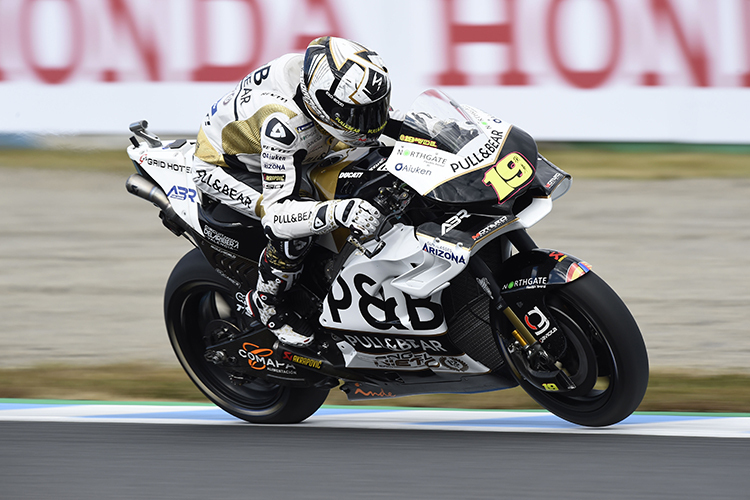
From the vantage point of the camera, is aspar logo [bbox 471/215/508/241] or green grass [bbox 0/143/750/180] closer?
aspar logo [bbox 471/215/508/241]

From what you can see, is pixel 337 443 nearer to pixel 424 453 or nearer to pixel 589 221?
pixel 424 453

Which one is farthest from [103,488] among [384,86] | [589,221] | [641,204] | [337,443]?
[641,204]

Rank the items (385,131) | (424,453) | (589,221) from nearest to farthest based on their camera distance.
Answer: (424,453) → (385,131) → (589,221)

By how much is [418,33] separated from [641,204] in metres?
2.30

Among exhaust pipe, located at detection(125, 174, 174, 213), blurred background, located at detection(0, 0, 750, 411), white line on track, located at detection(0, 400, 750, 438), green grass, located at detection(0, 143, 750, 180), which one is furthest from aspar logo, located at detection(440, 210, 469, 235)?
green grass, located at detection(0, 143, 750, 180)

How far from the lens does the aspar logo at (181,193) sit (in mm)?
4414

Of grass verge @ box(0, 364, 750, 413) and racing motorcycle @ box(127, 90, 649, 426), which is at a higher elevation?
racing motorcycle @ box(127, 90, 649, 426)

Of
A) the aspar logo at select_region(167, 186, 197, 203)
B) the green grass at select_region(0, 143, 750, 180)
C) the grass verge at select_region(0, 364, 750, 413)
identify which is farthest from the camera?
the green grass at select_region(0, 143, 750, 180)

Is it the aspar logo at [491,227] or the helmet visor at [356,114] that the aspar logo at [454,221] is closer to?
the aspar logo at [491,227]

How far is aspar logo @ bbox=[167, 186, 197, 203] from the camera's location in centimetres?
441

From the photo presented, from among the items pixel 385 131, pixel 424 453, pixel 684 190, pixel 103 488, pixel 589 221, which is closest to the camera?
pixel 103 488

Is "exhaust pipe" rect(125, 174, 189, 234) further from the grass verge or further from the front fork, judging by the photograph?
the front fork

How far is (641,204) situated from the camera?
8.07 metres

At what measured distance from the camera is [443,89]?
850cm
